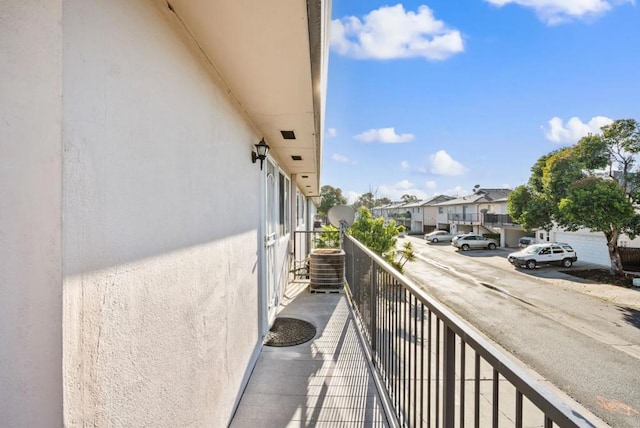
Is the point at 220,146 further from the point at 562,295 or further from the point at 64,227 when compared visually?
the point at 562,295

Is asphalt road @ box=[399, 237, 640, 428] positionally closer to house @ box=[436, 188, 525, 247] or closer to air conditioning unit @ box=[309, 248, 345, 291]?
air conditioning unit @ box=[309, 248, 345, 291]

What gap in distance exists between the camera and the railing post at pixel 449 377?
120 cm

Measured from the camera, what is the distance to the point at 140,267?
3.70 feet

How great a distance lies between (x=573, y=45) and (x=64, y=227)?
17070 mm

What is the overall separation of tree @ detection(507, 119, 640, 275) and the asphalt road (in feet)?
9.31

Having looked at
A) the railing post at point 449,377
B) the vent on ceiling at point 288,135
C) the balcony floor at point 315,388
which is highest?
the vent on ceiling at point 288,135

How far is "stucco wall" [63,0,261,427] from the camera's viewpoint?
2.72 ft

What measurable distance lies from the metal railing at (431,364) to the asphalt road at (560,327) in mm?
2371

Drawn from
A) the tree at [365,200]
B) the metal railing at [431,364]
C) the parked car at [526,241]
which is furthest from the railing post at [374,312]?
the tree at [365,200]

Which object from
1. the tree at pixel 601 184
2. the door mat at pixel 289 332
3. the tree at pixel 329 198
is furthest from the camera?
the tree at pixel 329 198

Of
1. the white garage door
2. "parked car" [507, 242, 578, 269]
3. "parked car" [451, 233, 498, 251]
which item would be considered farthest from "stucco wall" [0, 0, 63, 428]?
"parked car" [451, 233, 498, 251]

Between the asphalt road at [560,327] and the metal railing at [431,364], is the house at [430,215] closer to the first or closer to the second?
the asphalt road at [560,327]

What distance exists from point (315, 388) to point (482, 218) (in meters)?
30.5

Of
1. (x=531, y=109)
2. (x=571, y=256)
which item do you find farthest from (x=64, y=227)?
(x=531, y=109)
